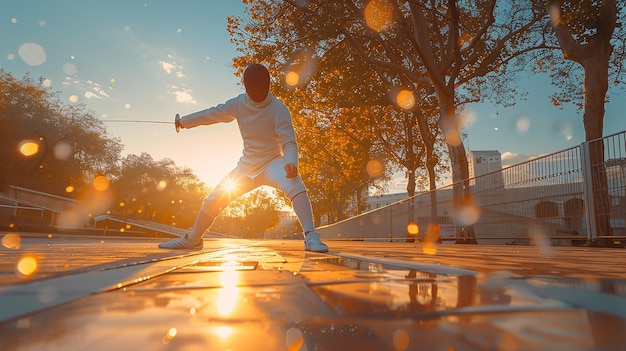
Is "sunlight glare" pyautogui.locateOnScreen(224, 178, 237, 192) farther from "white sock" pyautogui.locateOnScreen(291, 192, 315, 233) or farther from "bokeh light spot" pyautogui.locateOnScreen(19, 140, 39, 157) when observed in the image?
"bokeh light spot" pyautogui.locateOnScreen(19, 140, 39, 157)

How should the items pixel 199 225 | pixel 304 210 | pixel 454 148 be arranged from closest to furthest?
pixel 304 210 → pixel 199 225 → pixel 454 148

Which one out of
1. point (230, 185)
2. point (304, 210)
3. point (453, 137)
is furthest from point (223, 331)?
point (453, 137)

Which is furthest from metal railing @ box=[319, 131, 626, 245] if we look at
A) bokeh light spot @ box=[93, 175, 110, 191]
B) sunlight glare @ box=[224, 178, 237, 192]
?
bokeh light spot @ box=[93, 175, 110, 191]

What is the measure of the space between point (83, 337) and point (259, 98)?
440cm

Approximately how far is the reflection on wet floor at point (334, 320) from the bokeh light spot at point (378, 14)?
13.6 meters

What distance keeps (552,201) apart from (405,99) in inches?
430

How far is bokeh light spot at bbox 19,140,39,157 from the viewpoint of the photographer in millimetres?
Answer: 31758

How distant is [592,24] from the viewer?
11.3m

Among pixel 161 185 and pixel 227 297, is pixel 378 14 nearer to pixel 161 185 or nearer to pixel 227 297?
pixel 227 297

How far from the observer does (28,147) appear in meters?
32.0

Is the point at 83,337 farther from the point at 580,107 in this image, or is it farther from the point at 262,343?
the point at 580,107

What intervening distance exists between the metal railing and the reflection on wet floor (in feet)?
25.0

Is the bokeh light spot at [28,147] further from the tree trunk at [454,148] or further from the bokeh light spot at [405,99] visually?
the tree trunk at [454,148]

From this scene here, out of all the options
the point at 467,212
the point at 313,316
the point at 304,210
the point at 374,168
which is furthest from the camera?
the point at 374,168
